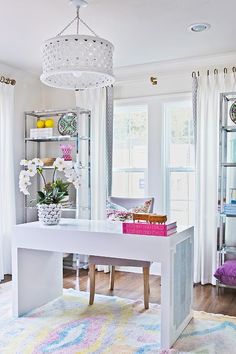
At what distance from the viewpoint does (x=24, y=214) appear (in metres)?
4.95

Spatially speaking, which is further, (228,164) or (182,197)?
(182,197)

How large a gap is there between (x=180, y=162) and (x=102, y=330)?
234 centimetres

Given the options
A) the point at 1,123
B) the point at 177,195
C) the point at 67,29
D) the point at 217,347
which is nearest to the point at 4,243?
the point at 1,123

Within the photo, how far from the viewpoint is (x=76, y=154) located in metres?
4.78

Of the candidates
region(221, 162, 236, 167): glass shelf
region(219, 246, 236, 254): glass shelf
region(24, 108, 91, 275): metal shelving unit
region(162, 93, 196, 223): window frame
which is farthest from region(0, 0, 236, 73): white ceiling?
region(219, 246, 236, 254): glass shelf

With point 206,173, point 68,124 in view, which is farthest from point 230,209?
point 68,124

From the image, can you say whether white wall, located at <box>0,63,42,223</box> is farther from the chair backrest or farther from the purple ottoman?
the purple ottoman

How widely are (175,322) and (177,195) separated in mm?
2088

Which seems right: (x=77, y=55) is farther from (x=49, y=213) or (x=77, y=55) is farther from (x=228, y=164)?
(x=228, y=164)

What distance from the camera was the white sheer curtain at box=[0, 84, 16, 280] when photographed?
4430 mm

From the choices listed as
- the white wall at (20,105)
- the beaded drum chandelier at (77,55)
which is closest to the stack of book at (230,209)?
the beaded drum chandelier at (77,55)

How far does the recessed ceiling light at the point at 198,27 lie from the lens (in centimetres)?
328

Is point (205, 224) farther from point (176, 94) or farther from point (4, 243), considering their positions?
point (4, 243)

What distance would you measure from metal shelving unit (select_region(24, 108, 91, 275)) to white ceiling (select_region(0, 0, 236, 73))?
91 centimetres
